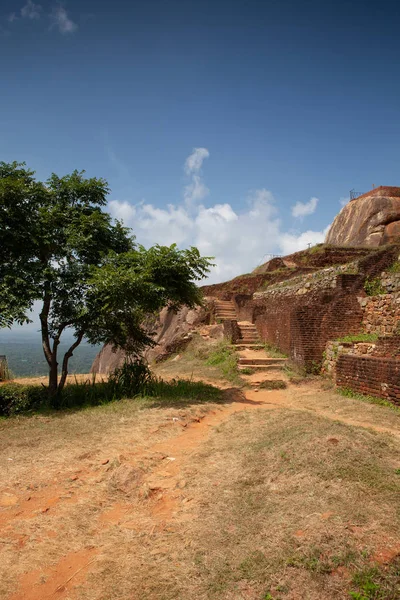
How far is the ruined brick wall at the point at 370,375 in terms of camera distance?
23.7 feet

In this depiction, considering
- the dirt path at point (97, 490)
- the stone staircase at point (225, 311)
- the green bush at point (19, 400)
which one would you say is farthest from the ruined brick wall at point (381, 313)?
the green bush at point (19, 400)

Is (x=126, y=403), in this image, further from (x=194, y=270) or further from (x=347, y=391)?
(x=347, y=391)

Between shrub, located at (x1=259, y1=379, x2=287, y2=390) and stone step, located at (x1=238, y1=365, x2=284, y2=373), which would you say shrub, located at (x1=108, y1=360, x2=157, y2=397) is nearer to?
shrub, located at (x1=259, y1=379, x2=287, y2=390)

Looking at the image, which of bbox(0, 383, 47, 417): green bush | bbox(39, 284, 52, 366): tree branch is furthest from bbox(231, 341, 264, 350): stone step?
bbox(0, 383, 47, 417): green bush

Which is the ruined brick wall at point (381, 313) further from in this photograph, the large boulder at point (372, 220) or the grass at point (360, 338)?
the large boulder at point (372, 220)

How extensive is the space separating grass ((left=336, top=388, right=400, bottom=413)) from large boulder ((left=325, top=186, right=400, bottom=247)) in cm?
1380

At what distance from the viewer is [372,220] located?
22203 mm

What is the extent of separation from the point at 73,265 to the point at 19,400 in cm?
342

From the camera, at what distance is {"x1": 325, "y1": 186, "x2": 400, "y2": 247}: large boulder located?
69.0ft

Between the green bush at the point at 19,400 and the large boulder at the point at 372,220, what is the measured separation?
17243mm

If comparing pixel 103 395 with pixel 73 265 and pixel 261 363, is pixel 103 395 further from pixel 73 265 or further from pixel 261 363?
pixel 261 363

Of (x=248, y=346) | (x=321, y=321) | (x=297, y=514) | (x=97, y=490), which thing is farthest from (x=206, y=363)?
(x=297, y=514)

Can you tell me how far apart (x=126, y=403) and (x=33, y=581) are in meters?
5.63

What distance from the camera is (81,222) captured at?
9172mm
